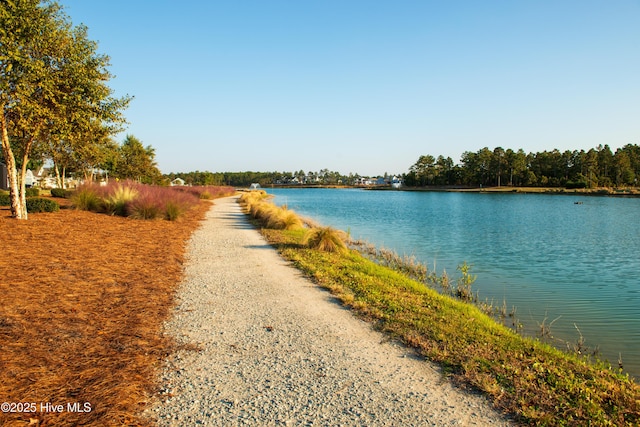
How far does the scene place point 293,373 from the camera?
171 inches

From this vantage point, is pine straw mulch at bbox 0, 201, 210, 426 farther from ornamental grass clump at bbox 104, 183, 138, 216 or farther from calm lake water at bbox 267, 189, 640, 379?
ornamental grass clump at bbox 104, 183, 138, 216

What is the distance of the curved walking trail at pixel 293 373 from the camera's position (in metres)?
3.52

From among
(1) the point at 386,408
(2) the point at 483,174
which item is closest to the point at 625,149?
(2) the point at 483,174

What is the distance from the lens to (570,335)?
7281 millimetres

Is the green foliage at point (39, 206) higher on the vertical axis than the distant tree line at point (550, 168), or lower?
lower

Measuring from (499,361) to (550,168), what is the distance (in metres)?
117

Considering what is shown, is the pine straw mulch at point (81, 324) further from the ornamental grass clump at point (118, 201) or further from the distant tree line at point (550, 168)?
the distant tree line at point (550, 168)

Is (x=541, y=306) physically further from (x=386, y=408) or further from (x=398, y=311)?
(x=386, y=408)

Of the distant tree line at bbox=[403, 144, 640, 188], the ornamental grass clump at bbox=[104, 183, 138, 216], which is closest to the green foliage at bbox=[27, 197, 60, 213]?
the ornamental grass clump at bbox=[104, 183, 138, 216]

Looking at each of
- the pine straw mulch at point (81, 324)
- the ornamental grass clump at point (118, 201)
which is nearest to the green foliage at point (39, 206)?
the ornamental grass clump at point (118, 201)

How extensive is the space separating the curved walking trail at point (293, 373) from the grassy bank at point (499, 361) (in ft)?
0.93

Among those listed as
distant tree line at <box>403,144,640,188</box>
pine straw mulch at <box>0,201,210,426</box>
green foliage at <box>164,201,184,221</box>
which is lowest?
pine straw mulch at <box>0,201,210,426</box>

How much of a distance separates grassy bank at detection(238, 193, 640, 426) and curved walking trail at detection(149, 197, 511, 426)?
0.93 ft

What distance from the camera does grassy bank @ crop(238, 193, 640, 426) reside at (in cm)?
371
